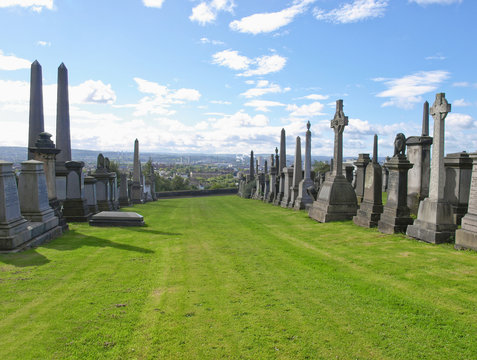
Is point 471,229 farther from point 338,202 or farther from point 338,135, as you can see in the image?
point 338,135

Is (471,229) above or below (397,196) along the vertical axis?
below

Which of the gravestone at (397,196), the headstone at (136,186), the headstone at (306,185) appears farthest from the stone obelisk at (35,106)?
the gravestone at (397,196)

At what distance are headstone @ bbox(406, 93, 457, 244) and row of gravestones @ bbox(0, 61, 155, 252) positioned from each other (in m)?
9.58

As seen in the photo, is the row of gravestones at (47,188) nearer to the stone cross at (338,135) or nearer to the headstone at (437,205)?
the headstone at (437,205)

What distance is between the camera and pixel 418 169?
12.7m

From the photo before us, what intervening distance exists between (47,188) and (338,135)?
35.3 feet

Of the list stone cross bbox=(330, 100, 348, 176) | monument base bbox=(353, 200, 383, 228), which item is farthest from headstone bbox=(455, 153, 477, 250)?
stone cross bbox=(330, 100, 348, 176)

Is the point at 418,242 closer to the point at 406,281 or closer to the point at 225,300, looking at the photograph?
the point at 406,281

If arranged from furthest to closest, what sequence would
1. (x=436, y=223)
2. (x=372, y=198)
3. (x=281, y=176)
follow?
(x=281, y=176), (x=372, y=198), (x=436, y=223)

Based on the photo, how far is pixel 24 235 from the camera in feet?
25.9

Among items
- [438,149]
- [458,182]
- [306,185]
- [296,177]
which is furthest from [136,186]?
[438,149]

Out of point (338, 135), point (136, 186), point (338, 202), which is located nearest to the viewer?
point (338, 202)

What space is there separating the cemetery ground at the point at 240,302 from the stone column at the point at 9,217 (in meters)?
0.41

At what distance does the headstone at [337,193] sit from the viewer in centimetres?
1293
